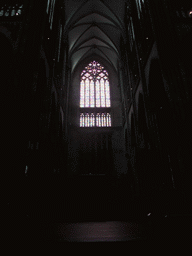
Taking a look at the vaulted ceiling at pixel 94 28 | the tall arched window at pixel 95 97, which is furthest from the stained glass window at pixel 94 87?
the vaulted ceiling at pixel 94 28

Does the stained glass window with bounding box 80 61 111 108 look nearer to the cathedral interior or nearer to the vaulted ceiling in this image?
the vaulted ceiling

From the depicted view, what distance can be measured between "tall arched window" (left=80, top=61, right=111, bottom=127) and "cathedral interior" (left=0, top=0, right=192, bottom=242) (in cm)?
453

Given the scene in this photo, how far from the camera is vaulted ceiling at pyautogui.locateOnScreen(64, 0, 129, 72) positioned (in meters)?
14.6

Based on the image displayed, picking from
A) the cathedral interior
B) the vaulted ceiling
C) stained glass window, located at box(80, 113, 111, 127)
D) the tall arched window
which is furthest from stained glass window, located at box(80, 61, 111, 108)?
the cathedral interior

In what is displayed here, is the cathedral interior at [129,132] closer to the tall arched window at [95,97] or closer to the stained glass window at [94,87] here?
the tall arched window at [95,97]

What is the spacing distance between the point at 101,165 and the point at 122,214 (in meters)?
10.4

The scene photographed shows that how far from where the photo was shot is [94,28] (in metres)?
18.0

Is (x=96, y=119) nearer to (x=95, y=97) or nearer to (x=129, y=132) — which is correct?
(x=95, y=97)

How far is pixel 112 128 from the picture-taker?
1859 cm

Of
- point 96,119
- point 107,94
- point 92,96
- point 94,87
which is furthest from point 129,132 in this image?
point 94,87

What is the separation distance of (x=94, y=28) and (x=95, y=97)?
747 cm

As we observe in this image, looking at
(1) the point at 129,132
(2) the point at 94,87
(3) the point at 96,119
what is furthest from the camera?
(2) the point at 94,87

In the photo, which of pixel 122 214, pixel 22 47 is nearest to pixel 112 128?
pixel 122 214

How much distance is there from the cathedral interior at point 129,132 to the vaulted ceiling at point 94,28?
10cm
